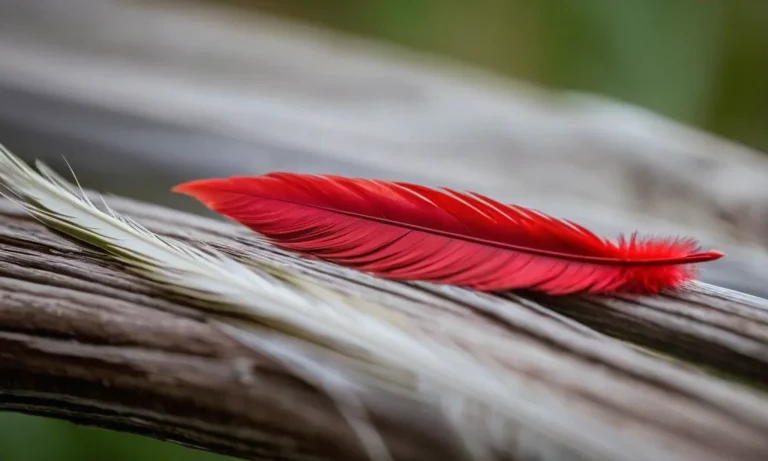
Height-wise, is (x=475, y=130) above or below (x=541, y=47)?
below

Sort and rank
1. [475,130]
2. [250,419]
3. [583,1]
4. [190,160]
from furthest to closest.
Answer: [583,1] < [475,130] < [190,160] < [250,419]

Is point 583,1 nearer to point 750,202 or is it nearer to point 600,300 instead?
point 750,202

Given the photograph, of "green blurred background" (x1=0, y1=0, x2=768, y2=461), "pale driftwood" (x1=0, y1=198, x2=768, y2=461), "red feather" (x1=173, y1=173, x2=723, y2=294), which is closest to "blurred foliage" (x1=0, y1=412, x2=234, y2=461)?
"pale driftwood" (x1=0, y1=198, x2=768, y2=461)

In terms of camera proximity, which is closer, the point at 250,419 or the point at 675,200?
the point at 250,419

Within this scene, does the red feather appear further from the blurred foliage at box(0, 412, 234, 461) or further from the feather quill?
the blurred foliage at box(0, 412, 234, 461)

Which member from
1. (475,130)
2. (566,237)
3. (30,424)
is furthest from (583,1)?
(30,424)

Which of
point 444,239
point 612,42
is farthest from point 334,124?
point 612,42

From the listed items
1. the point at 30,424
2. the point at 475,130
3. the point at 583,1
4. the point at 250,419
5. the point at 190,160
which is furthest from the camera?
the point at 583,1
